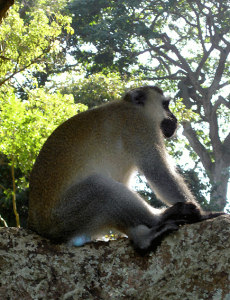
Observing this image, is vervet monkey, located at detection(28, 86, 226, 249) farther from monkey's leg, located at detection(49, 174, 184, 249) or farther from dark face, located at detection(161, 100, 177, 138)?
dark face, located at detection(161, 100, 177, 138)

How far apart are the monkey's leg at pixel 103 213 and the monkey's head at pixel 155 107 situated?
1.27 meters

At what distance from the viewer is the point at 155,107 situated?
4090mm

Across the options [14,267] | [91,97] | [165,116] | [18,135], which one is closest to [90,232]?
[14,267]

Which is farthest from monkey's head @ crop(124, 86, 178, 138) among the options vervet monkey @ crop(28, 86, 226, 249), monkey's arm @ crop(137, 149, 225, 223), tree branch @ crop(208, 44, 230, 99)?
tree branch @ crop(208, 44, 230, 99)

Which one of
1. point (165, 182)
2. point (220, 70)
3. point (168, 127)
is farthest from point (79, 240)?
point (220, 70)

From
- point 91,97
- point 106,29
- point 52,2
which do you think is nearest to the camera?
point 91,97

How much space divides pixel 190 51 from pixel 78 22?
7881mm

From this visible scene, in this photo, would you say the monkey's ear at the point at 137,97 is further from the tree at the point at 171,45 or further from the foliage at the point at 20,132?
the tree at the point at 171,45

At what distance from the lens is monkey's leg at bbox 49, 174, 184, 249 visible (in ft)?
9.27

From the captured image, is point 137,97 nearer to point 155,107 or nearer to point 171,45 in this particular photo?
point 155,107

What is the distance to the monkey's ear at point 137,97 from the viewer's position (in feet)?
13.1

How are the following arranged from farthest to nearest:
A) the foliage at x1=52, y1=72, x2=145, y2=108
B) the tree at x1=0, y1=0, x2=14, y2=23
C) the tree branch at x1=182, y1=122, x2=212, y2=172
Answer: the tree branch at x1=182, y1=122, x2=212, y2=172, the foliage at x1=52, y1=72, x2=145, y2=108, the tree at x1=0, y1=0, x2=14, y2=23

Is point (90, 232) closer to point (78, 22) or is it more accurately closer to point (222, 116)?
point (78, 22)

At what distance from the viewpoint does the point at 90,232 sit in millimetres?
3051
